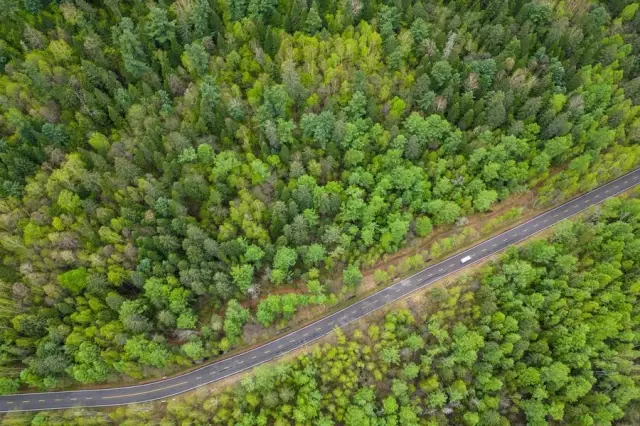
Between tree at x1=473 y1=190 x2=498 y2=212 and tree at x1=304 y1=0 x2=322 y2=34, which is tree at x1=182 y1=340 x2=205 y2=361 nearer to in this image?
tree at x1=473 y1=190 x2=498 y2=212

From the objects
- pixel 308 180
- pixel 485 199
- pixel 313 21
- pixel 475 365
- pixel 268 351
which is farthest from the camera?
pixel 313 21

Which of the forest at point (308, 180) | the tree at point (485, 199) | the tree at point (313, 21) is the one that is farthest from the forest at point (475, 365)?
the tree at point (313, 21)

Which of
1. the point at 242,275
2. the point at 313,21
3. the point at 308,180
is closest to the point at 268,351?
the point at 242,275

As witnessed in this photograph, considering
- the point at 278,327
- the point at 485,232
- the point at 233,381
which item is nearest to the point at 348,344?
the point at 278,327

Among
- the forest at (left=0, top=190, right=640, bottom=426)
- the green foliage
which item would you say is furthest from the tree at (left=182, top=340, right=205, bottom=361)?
the forest at (left=0, top=190, right=640, bottom=426)

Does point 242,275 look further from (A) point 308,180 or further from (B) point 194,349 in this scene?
(A) point 308,180
